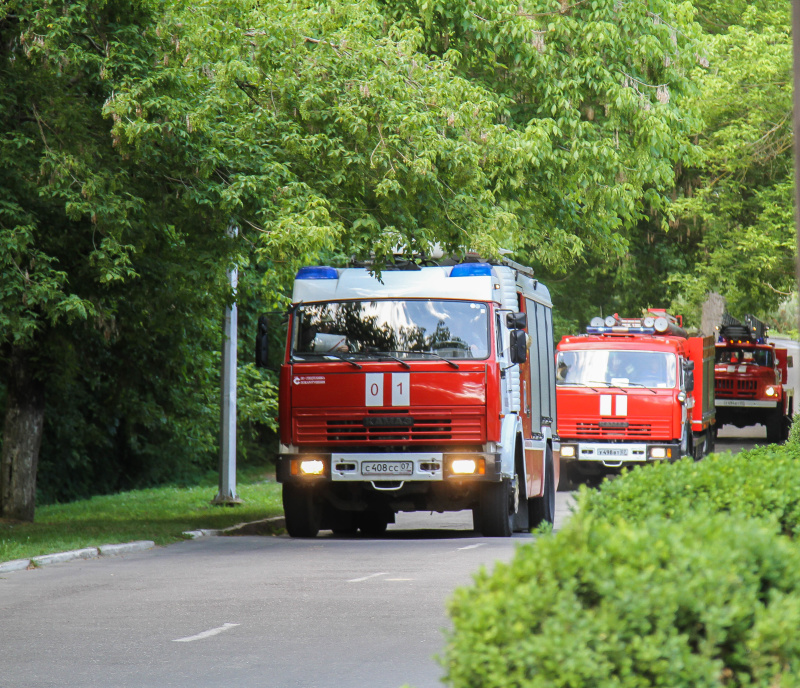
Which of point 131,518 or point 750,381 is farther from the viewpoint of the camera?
point 750,381

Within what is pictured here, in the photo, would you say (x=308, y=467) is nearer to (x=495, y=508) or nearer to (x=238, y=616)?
(x=495, y=508)

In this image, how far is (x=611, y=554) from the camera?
12.7ft

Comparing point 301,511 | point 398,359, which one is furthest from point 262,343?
point 301,511

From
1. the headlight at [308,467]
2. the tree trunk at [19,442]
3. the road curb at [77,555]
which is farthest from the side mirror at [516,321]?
the tree trunk at [19,442]

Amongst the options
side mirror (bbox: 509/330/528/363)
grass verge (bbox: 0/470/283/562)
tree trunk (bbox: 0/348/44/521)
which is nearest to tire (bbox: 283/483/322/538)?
grass verge (bbox: 0/470/283/562)

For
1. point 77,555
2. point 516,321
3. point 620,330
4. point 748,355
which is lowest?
point 77,555

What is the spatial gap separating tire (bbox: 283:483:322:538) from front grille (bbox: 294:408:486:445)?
2.84 feet

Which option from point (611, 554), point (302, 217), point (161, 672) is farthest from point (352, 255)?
point (611, 554)

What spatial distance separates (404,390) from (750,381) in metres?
26.6

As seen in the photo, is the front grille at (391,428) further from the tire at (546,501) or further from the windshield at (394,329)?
the tire at (546,501)

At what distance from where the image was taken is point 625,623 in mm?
3613

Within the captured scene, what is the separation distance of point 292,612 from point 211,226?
6.49 metres

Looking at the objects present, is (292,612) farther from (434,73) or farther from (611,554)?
(434,73)

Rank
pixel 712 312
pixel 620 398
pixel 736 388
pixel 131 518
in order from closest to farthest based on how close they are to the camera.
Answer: pixel 131 518
pixel 620 398
pixel 712 312
pixel 736 388
